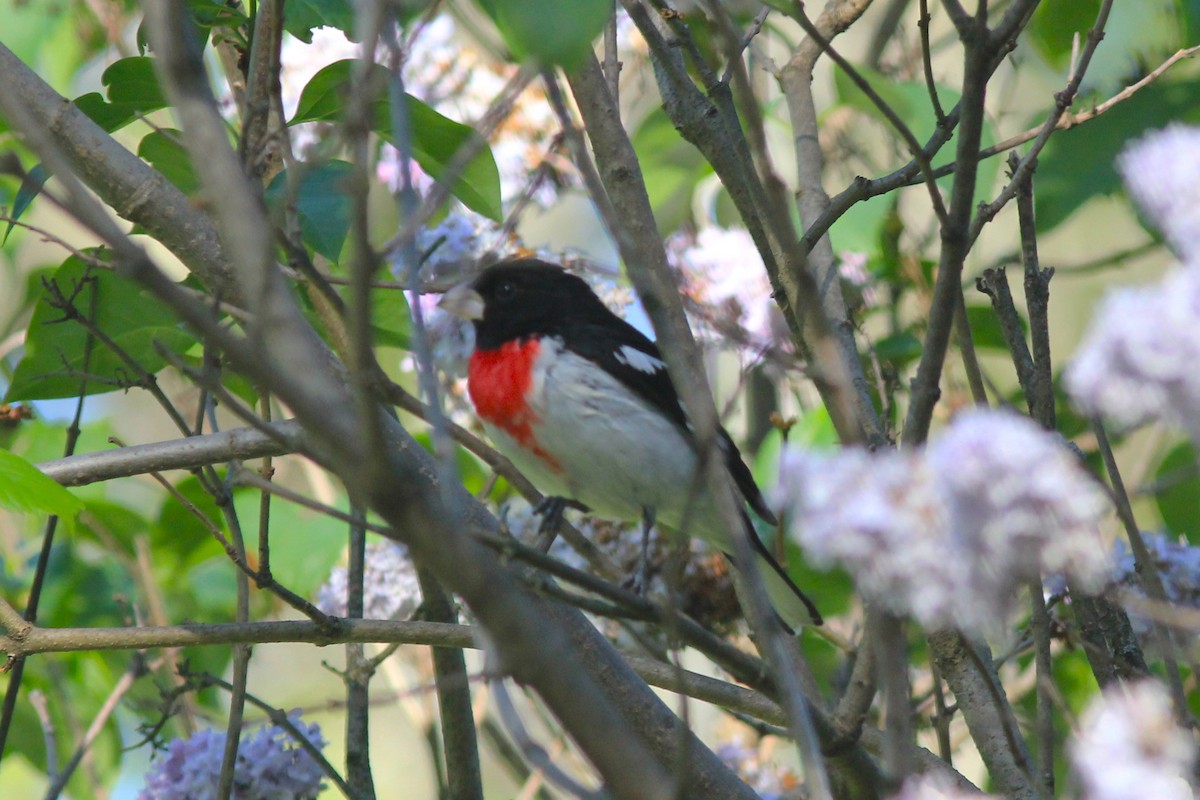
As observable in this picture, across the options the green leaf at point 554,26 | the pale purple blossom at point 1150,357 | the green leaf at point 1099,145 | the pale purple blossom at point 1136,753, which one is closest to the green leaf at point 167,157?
the green leaf at point 554,26

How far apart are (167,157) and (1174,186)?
1.66m

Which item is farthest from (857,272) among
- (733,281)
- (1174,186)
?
(1174,186)

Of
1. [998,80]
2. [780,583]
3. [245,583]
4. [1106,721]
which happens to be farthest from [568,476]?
[998,80]

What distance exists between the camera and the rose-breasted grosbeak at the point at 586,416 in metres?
2.87

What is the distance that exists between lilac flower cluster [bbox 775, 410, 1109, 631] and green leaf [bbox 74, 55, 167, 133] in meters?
1.40

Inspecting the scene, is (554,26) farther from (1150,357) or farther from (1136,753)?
(1136,753)

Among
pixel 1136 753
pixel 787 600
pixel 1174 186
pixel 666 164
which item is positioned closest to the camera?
pixel 1136 753

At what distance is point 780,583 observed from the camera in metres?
2.70

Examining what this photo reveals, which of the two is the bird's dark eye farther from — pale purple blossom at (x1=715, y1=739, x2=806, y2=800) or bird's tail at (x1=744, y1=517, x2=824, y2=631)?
pale purple blossom at (x1=715, y1=739, x2=806, y2=800)

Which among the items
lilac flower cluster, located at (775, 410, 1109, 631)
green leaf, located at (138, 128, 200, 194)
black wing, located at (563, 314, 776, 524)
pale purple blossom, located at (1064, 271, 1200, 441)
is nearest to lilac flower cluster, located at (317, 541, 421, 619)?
black wing, located at (563, 314, 776, 524)

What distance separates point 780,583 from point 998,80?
2.71 metres

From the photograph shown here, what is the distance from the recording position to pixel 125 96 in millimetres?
1983

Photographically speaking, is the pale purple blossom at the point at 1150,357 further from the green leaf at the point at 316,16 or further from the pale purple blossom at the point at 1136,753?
the green leaf at the point at 316,16

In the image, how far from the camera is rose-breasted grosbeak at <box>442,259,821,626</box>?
9.42ft
